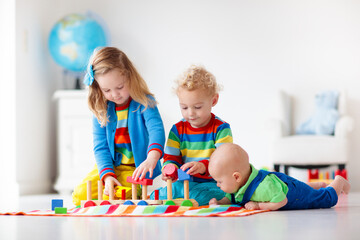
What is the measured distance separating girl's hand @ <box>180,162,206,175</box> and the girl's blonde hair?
343 mm

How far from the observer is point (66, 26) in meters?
3.88

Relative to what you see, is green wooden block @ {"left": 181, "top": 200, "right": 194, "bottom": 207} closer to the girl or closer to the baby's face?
the baby's face

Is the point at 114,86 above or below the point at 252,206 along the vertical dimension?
above

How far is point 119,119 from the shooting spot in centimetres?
202

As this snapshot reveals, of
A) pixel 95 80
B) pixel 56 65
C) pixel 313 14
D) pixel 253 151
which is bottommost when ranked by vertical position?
pixel 253 151

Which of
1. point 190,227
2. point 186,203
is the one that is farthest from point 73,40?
point 190,227

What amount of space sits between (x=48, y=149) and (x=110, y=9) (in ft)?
4.22

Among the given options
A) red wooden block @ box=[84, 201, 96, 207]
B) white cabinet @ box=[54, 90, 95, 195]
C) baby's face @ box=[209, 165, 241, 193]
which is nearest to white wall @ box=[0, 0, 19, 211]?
white cabinet @ box=[54, 90, 95, 195]

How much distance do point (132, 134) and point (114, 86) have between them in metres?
0.20

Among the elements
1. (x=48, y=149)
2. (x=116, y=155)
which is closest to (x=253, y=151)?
(x=48, y=149)

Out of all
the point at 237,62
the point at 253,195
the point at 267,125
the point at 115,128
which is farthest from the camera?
the point at 237,62

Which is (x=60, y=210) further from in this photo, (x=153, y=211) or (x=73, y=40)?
(x=73, y=40)

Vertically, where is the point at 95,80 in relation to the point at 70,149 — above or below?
above

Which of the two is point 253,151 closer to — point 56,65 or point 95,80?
point 56,65
